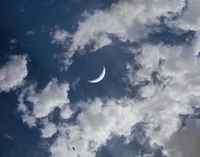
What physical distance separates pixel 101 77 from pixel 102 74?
2.88 metres

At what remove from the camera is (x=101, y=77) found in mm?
111938

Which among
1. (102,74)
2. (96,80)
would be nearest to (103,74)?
(102,74)

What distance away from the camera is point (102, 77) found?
112 m

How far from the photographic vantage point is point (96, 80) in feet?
369

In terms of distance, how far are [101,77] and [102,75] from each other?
1992mm

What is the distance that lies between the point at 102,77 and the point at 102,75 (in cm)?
179

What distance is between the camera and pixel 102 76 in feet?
367

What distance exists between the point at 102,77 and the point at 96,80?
5935 millimetres

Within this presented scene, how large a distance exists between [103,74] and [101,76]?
255cm

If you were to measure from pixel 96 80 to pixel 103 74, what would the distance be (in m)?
8.15

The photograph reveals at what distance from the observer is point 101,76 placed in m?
112

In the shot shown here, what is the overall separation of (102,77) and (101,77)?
105 centimetres

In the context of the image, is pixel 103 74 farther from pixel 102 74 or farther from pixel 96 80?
pixel 96 80

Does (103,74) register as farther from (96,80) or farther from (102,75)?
(96,80)
